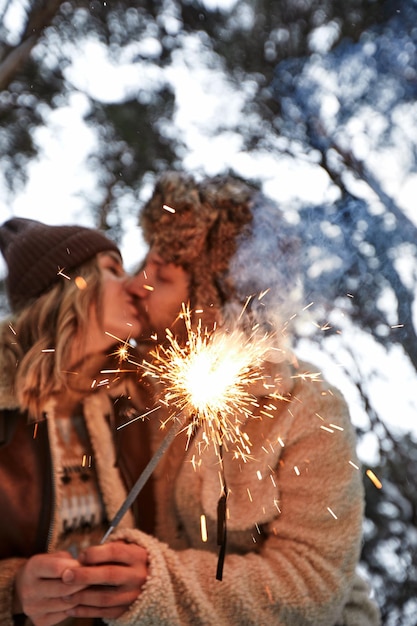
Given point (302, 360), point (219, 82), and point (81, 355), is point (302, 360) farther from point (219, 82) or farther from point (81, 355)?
point (219, 82)

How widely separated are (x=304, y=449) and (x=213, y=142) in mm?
462

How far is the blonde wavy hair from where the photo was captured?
779 millimetres

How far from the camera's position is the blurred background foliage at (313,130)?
2.80 feet

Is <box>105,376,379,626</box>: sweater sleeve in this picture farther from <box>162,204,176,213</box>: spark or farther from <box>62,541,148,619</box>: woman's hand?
<box>162,204,176,213</box>: spark

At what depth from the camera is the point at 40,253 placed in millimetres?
783

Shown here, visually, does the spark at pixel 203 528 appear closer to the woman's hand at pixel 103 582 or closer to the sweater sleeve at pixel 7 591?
the woman's hand at pixel 103 582

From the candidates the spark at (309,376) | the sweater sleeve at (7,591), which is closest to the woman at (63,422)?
the sweater sleeve at (7,591)

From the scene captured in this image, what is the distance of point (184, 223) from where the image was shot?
2.60 ft

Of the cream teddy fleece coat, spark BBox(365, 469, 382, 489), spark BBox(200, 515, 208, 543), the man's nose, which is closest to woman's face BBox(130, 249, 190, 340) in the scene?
the man's nose

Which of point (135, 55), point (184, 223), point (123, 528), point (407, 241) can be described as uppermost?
point (135, 55)

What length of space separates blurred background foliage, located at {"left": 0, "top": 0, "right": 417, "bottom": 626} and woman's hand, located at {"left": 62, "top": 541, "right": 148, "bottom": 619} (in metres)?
0.33

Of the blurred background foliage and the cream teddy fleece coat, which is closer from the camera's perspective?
the cream teddy fleece coat

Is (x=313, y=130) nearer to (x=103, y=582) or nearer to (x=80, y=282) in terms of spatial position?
(x=80, y=282)

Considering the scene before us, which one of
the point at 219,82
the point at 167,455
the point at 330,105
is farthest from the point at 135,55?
the point at 167,455
